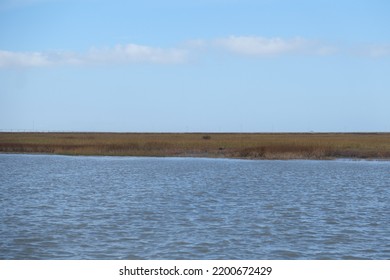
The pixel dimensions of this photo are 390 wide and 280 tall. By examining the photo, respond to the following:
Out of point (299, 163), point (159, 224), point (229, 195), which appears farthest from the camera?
point (299, 163)

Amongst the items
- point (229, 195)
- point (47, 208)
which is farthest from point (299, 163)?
point (47, 208)

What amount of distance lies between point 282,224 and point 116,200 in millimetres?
9063

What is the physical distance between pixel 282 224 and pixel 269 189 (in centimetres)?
1142

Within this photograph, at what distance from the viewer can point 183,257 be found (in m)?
15.3

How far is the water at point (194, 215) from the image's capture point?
16.2 m

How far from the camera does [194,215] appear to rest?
22016 mm

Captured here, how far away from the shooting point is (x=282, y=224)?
2017 centimetres

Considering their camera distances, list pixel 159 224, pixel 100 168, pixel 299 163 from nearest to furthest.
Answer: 1. pixel 159 224
2. pixel 100 168
3. pixel 299 163

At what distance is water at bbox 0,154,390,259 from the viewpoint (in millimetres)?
16172
